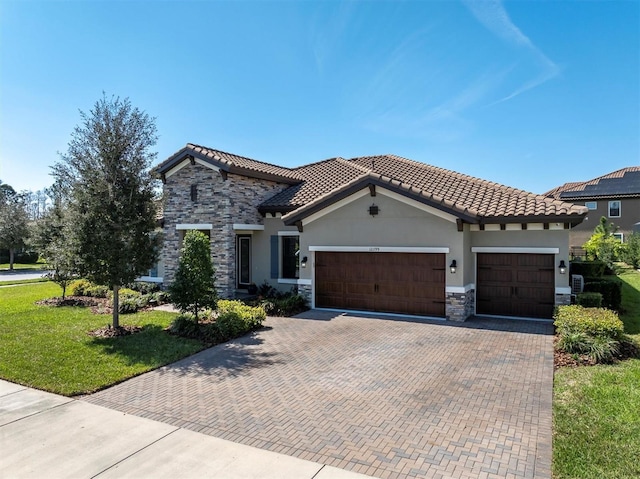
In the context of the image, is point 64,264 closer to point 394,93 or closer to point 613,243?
point 394,93

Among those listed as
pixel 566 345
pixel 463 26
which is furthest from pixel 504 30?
pixel 566 345

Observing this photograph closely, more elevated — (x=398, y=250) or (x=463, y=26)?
(x=463, y=26)

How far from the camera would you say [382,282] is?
48.0 ft

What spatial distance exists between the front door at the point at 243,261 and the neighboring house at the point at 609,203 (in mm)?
34106

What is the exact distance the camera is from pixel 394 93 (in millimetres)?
16328

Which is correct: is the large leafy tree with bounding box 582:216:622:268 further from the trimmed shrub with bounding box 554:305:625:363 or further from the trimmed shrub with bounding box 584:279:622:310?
the trimmed shrub with bounding box 554:305:625:363

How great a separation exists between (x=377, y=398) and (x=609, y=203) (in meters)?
44.1

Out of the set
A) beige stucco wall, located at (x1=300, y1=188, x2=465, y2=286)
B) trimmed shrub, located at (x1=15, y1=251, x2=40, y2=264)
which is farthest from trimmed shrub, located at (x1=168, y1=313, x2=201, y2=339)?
trimmed shrub, located at (x1=15, y1=251, x2=40, y2=264)

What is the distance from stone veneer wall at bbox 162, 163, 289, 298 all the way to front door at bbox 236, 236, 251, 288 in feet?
4.53

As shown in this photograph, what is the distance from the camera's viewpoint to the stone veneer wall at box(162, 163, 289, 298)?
16.7 m

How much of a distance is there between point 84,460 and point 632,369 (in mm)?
10167

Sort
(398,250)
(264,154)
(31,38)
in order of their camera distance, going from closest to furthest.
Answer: (31,38) < (398,250) < (264,154)

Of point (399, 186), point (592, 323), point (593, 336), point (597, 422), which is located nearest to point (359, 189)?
point (399, 186)

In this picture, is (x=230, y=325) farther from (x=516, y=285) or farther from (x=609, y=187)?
(x=609, y=187)
